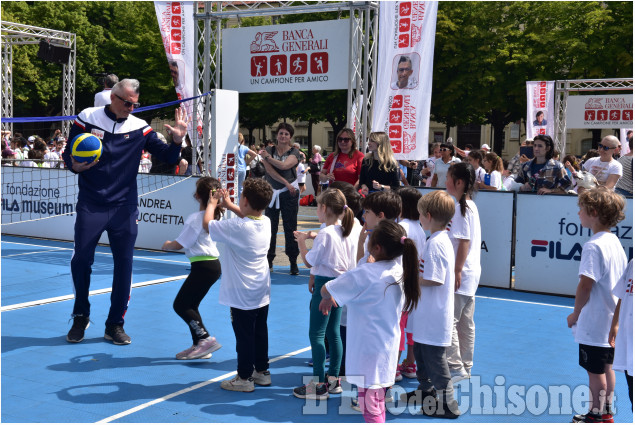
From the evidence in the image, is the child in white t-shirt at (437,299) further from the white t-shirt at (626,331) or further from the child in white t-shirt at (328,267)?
the white t-shirt at (626,331)

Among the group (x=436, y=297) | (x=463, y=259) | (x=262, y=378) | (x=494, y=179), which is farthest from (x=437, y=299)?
(x=494, y=179)

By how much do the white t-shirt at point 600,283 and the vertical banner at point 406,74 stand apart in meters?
6.40

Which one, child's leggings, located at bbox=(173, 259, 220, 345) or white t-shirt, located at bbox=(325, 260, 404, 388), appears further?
child's leggings, located at bbox=(173, 259, 220, 345)

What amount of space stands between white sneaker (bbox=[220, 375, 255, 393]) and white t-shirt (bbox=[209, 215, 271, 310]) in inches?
22.8

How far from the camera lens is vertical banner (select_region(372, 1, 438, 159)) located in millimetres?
10750

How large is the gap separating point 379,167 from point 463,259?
314 cm

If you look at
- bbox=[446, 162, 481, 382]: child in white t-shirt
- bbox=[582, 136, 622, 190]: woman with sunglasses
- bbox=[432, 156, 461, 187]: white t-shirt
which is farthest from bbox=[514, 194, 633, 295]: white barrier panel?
bbox=[446, 162, 481, 382]: child in white t-shirt

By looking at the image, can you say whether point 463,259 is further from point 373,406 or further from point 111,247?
point 111,247

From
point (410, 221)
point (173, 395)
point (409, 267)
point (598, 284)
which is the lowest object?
point (173, 395)

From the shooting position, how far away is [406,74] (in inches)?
429

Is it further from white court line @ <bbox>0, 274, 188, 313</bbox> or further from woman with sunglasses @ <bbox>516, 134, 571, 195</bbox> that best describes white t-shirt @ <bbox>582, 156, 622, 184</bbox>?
white court line @ <bbox>0, 274, 188, 313</bbox>

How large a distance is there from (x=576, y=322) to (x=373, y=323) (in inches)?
54.4

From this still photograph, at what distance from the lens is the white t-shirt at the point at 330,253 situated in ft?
16.9

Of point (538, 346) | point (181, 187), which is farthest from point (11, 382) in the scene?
point (181, 187)
